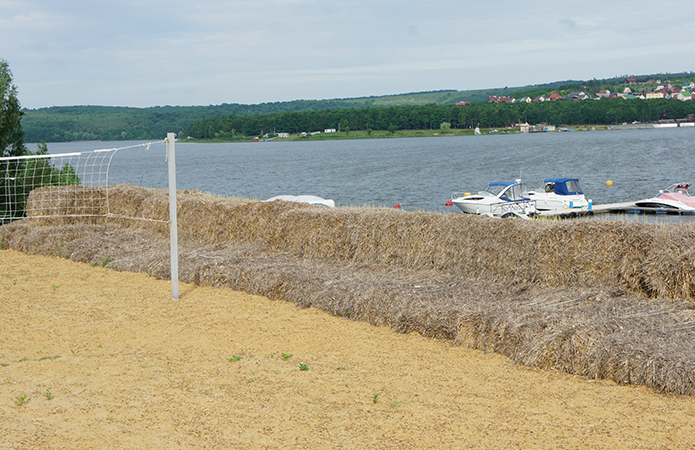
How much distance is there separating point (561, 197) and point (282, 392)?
28.1 meters

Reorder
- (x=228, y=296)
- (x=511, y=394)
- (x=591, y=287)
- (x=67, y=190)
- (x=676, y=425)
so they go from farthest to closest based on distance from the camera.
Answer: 1. (x=67, y=190)
2. (x=228, y=296)
3. (x=591, y=287)
4. (x=511, y=394)
5. (x=676, y=425)

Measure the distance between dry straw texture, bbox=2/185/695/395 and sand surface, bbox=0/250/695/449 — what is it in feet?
1.13

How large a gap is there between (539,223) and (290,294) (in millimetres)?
4460

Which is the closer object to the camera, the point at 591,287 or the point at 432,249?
the point at 591,287

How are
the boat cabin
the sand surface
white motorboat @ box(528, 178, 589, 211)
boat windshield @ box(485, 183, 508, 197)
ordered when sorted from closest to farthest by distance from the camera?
the sand surface
boat windshield @ box(485, 183, 508, 197)
white motorboat @ box(528, 178, 589, 211)
the boat cabin

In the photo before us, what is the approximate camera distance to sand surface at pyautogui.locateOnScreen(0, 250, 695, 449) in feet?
16.7

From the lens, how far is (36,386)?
630 cm

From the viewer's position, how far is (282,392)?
6.18m

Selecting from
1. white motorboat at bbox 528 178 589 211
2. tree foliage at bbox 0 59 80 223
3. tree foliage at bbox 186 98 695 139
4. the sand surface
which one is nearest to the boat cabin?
white motorboat at bbox 528 178 589 211

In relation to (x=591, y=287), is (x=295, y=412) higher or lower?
lower

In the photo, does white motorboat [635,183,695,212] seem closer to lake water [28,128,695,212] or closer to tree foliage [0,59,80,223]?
lake water [28,128,695,212]

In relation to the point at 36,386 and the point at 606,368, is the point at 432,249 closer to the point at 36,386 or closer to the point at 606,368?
the point at 606,368

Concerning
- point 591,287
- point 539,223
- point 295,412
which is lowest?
point 295,412

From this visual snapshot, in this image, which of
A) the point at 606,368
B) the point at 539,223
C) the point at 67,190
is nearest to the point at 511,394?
the point at 606,368
